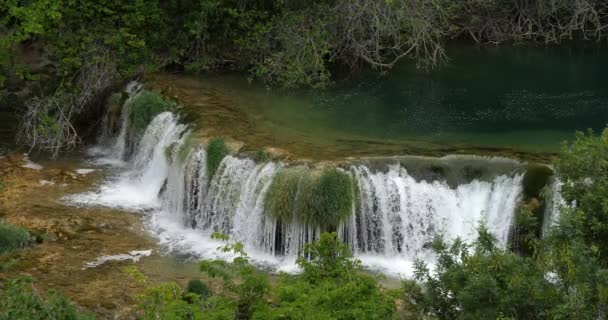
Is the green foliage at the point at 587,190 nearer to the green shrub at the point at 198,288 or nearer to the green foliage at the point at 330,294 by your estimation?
the green foliage at the point at 330,294

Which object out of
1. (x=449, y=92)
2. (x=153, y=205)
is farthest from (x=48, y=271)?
(x=449, y=92)

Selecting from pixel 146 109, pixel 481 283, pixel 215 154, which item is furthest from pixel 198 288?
pixel 146 109

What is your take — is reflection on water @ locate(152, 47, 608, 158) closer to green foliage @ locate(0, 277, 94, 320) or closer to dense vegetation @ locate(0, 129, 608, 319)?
dense vegetation @ locate(0, 129, 608, 319)

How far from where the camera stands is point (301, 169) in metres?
14.6

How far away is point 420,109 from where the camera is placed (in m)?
19.0

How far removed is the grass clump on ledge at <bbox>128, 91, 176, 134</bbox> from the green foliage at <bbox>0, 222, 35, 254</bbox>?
13.7 feet

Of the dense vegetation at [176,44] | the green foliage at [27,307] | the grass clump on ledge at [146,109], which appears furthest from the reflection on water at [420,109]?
the green foliage at [27,307]

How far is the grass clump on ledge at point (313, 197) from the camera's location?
1420 centimetres

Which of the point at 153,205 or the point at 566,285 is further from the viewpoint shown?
the point at 153,205

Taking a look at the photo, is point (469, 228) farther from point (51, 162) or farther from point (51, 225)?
point (51, 162)

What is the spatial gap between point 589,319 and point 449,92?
12.9m

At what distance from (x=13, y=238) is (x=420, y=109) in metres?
8.62

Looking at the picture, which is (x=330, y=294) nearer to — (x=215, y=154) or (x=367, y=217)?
(x=367, y=217)

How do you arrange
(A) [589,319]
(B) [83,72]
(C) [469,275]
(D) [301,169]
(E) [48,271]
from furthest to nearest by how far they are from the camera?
(B) [83,72] → (D) [301,169] → (E) [48,271] → (C) [469,275] → (A) [589,319]
